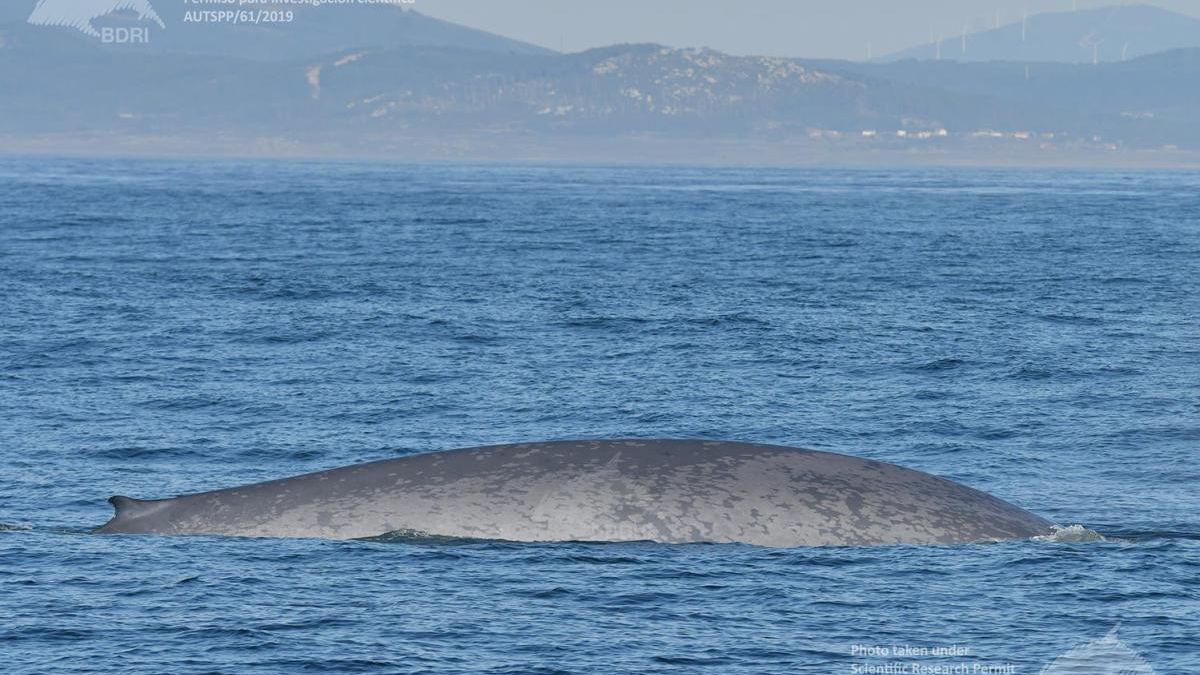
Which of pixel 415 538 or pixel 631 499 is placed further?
pixel 415 538

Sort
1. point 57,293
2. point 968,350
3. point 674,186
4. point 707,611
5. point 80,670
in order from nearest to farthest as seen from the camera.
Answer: point 80,670 < point 707,611 < point 968,350 < point 57,293 < point 674,186

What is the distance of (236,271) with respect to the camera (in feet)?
187

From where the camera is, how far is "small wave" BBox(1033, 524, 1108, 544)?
1686 cm

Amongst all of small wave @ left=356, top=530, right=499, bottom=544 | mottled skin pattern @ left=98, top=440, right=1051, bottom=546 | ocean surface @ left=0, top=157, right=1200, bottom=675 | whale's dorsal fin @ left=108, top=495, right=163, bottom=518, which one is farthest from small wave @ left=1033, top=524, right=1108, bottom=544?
whale's dorsal fin @ left=108, top=495, right=163, bottom=518

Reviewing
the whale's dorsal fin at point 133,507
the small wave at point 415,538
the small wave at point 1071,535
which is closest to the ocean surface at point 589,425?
the small wave at point 1071,535

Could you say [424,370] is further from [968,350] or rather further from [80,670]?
[80,670]

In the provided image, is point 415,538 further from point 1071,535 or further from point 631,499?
point 1071,535

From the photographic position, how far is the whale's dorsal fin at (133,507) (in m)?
16.4

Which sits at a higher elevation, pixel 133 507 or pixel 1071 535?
pixel 133 507

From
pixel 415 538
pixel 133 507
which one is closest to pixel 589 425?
pixel 133 507

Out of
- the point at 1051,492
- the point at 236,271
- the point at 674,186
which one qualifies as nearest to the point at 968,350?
the point at 1051,492

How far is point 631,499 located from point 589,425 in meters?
11.7

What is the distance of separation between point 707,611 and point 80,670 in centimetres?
507

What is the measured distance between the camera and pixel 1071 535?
1753 cm
